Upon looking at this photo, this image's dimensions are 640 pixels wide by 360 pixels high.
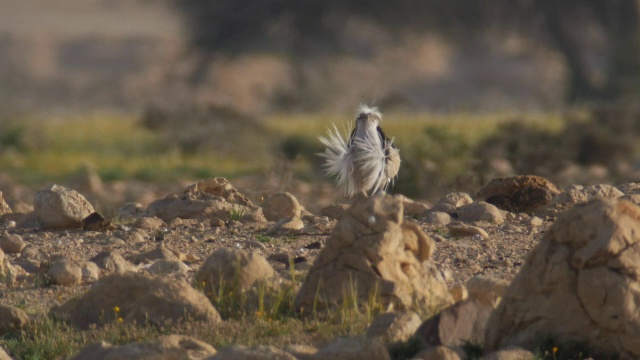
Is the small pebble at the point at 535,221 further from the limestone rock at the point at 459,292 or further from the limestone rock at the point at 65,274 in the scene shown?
the limestone rock at the point at 65,274

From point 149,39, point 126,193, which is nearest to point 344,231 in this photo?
point 126,193

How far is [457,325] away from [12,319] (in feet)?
7.11

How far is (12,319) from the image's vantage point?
19.7 ft

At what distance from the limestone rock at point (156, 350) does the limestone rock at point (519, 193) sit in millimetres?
4046

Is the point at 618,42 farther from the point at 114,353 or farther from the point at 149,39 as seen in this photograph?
the point at 149,39

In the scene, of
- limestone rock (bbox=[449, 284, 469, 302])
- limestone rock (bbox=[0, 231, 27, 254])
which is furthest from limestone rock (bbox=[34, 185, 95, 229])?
limestone rock (bbox=[449, 284, 469, 302])

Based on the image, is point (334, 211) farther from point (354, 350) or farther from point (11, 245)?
point (354, 350)

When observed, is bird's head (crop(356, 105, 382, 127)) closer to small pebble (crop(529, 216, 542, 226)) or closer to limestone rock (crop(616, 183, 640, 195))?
small pebble (crop(529, 216, 542, 226))

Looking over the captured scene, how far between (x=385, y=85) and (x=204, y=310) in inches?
1712

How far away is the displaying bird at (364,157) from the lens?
903 cm

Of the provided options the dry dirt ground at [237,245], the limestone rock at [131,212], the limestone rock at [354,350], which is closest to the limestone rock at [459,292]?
the dry dirt ground at [237,245]

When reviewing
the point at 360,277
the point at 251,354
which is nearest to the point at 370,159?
the point at 360,277

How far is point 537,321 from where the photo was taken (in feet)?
17.3

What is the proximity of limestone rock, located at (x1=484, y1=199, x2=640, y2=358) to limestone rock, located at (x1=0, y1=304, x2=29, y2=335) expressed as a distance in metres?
2.23
